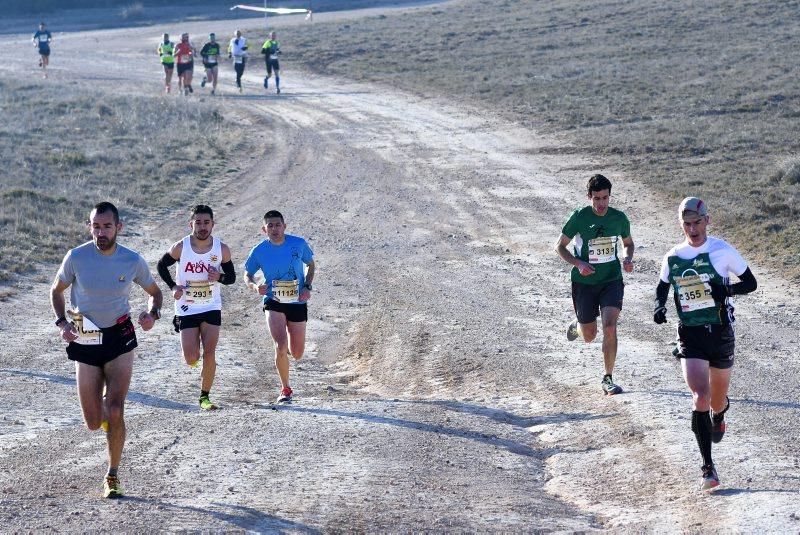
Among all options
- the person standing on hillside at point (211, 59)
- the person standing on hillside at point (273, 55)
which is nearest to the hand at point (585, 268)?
the person standing on hillside at point (211, 59)

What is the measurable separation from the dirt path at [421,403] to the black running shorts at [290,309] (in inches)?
32.9

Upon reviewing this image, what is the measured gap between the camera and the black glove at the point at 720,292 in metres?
8.42

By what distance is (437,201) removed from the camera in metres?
23.7

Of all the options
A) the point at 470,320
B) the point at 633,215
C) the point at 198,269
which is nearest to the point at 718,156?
the point at 633,215

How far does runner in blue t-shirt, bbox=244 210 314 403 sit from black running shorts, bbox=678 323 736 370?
399 cm

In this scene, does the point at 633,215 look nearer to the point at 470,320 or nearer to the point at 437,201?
the point at 437,201

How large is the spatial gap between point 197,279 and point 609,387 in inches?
153

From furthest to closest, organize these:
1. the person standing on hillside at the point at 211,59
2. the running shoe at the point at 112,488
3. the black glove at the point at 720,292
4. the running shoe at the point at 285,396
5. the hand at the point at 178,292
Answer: the person standing on hillside at the point at 211,59 < the running shoe at the point at 285,396 < the hand at the point at 178,292 < the black glove at the point at 720,292 < the running shoe at the point at 112,488

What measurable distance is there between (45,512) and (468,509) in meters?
2.67

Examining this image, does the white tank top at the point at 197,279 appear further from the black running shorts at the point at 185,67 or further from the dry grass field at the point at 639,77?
the black running shorts at the point at 185,67

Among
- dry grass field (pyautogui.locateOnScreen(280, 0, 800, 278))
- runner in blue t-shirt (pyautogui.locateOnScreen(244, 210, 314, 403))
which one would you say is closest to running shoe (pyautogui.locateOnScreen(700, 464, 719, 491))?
runner in blue t-shirt (pyautogui.locateOnScreen(244, 210, 314, 403))

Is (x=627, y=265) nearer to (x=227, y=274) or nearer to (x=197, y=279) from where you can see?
(x=227, y=274)

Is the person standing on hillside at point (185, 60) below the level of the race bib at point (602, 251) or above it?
above

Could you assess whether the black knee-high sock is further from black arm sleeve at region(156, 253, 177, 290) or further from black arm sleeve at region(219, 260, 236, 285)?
black arm sleeve at region(156, 253, 177, 290)
